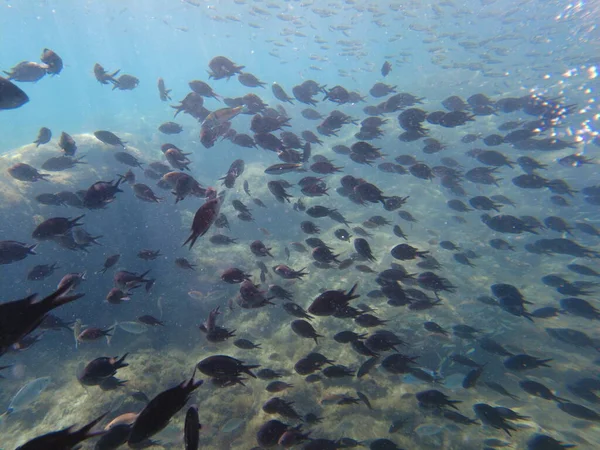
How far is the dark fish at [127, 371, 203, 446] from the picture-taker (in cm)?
206

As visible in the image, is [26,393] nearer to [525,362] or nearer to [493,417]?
[493,417]

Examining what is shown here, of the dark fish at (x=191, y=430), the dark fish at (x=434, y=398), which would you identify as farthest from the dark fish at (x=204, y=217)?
the dark fish at (x=434, y=398)

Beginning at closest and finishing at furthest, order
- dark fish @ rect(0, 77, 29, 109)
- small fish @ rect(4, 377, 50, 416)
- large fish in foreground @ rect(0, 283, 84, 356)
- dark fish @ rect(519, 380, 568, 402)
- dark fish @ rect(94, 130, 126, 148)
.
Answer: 1. large fish in foreground @ rect(0, 283, 84, 356)
2. dark fish @ rect(0, 77, 29, 109)
3. small fish @ rect(4, 377, 50, 416)
4. dark fish @ rect(519, 380, 568, 402)
5. dark fish @ rect(94, 130, 126, 148)

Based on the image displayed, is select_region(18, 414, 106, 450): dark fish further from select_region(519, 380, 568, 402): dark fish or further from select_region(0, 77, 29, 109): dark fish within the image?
select_region(519, 380, 568, 402): dark fish

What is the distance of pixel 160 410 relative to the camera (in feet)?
6.84

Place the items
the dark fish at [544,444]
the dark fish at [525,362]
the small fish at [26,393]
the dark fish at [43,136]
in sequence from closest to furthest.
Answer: the dark fish at [544,444]
the small fish at [26,393]
the dark fish at [525,362]
the dark fish at [43,136]

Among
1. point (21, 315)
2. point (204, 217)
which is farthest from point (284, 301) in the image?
point (21, 315)

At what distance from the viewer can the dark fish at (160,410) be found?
2.06 m

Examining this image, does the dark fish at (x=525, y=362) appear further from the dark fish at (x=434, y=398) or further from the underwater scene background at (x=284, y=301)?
the dark fish at (x=434, y=398)

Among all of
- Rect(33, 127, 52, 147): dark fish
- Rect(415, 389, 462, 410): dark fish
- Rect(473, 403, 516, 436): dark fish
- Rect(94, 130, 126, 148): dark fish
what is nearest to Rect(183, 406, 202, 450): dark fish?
Rect(415, 389, 462, 410): dark fish

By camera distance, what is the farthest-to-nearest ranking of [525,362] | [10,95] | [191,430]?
[525,362], [10,95], [191,430]

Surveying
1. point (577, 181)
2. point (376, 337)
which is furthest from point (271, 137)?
point (577, 181)

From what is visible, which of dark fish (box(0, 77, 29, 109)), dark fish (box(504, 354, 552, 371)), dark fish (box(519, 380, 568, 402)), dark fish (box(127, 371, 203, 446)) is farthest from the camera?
dark fish (box(504, 354, 552, 371))

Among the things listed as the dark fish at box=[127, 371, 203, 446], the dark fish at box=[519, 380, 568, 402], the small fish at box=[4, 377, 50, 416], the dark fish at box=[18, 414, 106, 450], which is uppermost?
the dark fish at box=[18, 414, 106, 450]
